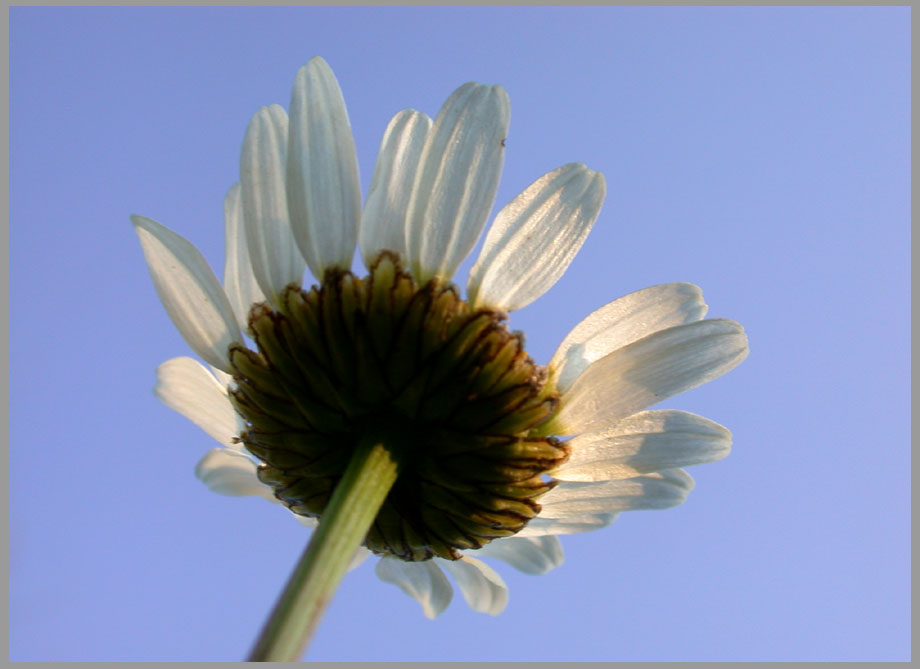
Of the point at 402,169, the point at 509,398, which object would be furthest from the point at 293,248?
the point at 509,398

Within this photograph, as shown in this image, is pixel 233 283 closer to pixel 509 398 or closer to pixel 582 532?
pixel 509 398

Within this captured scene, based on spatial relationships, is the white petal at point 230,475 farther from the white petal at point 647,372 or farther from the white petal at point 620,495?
the white petal at point 647,372

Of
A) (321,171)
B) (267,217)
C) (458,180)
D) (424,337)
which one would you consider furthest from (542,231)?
(267,217)

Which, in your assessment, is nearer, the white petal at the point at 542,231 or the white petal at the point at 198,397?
the white petal at the point at 542,231

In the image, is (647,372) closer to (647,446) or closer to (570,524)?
(647,446)

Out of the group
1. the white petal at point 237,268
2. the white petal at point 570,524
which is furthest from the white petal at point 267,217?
the white petal at point 570,524
